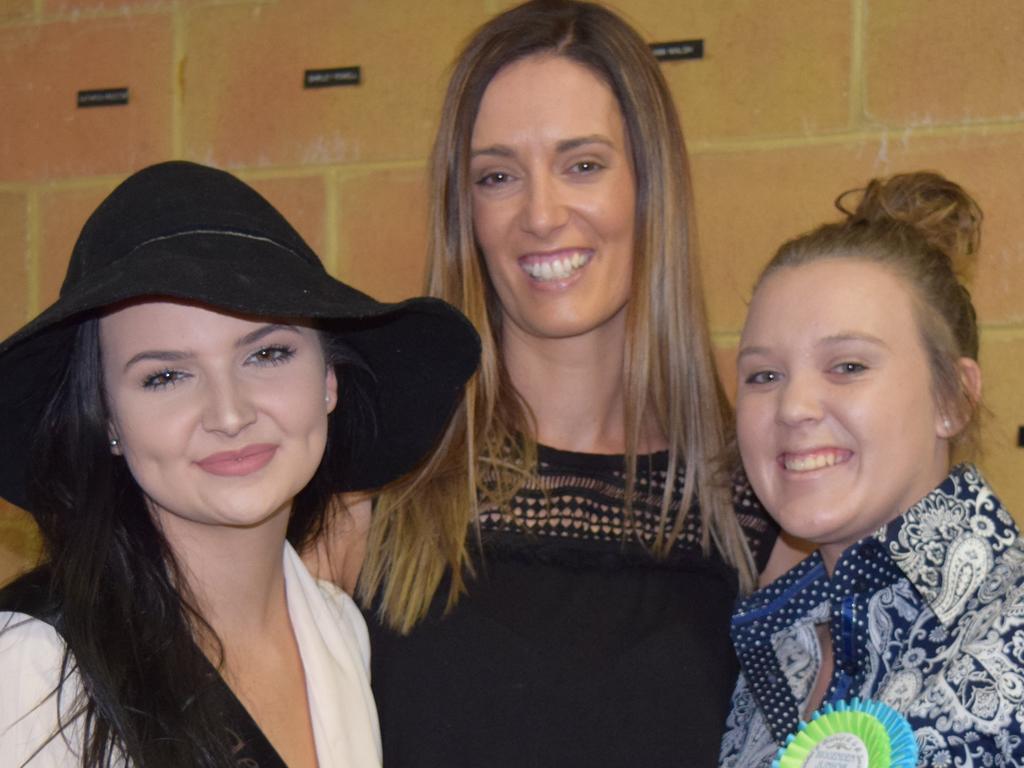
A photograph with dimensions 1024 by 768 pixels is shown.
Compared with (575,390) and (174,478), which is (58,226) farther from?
(174,478)

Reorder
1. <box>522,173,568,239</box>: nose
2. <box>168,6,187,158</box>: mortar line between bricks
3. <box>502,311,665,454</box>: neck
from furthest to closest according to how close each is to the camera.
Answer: <box>168,6,187,158</box>: mortar line between bricks < <box>502,311,665,454</box>: neck < <box>522,173,568,239</box>: nose

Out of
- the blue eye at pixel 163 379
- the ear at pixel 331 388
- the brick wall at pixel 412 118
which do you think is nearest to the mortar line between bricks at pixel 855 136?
the brick wall at pixel 412 118

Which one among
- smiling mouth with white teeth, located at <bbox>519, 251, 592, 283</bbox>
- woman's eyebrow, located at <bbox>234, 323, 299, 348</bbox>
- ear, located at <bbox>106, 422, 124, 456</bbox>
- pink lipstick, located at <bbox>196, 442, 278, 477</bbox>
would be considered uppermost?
smiling mouth with white teeth, located at <bbox>519, 251, 592, 283</bbox>

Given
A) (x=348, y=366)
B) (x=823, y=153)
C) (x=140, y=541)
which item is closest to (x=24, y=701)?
(x=140, y=541)

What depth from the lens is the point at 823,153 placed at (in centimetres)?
247

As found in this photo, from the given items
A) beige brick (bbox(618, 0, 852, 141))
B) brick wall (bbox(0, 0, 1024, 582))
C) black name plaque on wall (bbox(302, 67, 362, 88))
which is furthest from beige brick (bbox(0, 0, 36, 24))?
beige brick (bbox(618, 0, 852, 141))

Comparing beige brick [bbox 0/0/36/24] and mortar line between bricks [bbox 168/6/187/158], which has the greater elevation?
beige brick [bbox 0/0/36/24]

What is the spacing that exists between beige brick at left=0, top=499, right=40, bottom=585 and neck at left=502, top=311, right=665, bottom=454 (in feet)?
4.32

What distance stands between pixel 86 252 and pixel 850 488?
3.06 feet

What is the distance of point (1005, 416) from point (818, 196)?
50 centimetres

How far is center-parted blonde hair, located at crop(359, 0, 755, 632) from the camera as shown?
2014mm

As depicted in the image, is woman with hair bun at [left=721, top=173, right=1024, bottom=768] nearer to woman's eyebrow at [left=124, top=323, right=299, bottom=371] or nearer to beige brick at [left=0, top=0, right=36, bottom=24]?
woman's eyebrow at [left=124, top=323, right=299, bottom=371]

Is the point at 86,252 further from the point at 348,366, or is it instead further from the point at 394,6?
the point at 394,6

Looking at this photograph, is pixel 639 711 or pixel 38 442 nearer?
pixel 38 442
